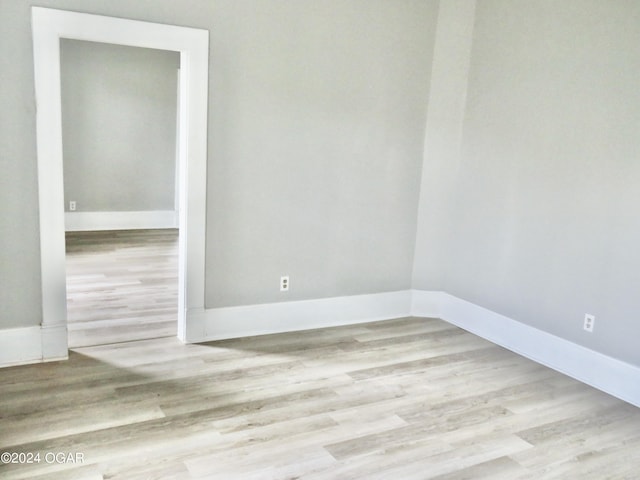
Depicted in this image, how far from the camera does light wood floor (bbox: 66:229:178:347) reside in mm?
3986

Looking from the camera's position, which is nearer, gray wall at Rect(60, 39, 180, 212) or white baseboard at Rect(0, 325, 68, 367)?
white baseboard at Rect(0, 325, 68, 367)

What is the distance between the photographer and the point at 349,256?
4352mm

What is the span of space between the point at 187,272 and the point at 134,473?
1.60 metres

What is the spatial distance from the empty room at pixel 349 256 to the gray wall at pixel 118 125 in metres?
2.69

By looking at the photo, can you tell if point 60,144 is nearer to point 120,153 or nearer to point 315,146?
point 315,146

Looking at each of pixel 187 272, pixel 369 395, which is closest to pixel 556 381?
pixel 369 395

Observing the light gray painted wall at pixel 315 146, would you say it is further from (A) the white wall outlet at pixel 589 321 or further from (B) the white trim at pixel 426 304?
(A) the white wall outlet at pixel 589 321

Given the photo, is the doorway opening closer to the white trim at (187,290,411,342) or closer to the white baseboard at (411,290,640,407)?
the white trim at (187,290,411,342)

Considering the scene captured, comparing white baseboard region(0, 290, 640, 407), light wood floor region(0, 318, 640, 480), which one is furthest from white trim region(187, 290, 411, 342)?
light wood floor region(0, 318, 640, 480)

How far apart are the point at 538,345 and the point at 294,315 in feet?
5.84

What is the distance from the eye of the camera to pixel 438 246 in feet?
15.1

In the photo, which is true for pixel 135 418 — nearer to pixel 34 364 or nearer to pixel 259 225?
pixel 34 364

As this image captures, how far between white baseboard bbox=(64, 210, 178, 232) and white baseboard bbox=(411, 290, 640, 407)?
452 centimetres

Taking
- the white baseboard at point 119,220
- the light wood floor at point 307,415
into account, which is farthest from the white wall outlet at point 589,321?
the white baseboard at point 119,220
